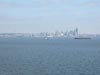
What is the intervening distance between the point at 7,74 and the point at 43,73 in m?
6.05

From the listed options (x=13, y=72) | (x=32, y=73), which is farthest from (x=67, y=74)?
(x=13, y=72)

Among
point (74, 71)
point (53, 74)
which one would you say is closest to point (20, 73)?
point (53, 74)

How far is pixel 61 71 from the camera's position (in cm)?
5666

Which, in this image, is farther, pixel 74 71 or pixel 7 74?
pixel 74 71

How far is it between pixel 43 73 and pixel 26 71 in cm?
389

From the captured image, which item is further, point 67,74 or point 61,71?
point 61,71

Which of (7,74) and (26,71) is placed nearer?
(7,74)

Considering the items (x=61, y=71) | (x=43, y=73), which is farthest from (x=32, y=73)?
(x=61, y=71)

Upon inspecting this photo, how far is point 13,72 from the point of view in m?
55.2

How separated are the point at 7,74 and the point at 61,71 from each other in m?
9.81

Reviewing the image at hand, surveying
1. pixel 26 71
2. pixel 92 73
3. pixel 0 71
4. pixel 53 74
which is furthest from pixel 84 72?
pixel 0 71

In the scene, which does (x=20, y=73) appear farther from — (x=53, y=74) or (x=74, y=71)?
(x=74, y=71)

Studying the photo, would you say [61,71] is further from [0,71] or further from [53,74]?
[0,71]

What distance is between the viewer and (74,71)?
56.5 meters
